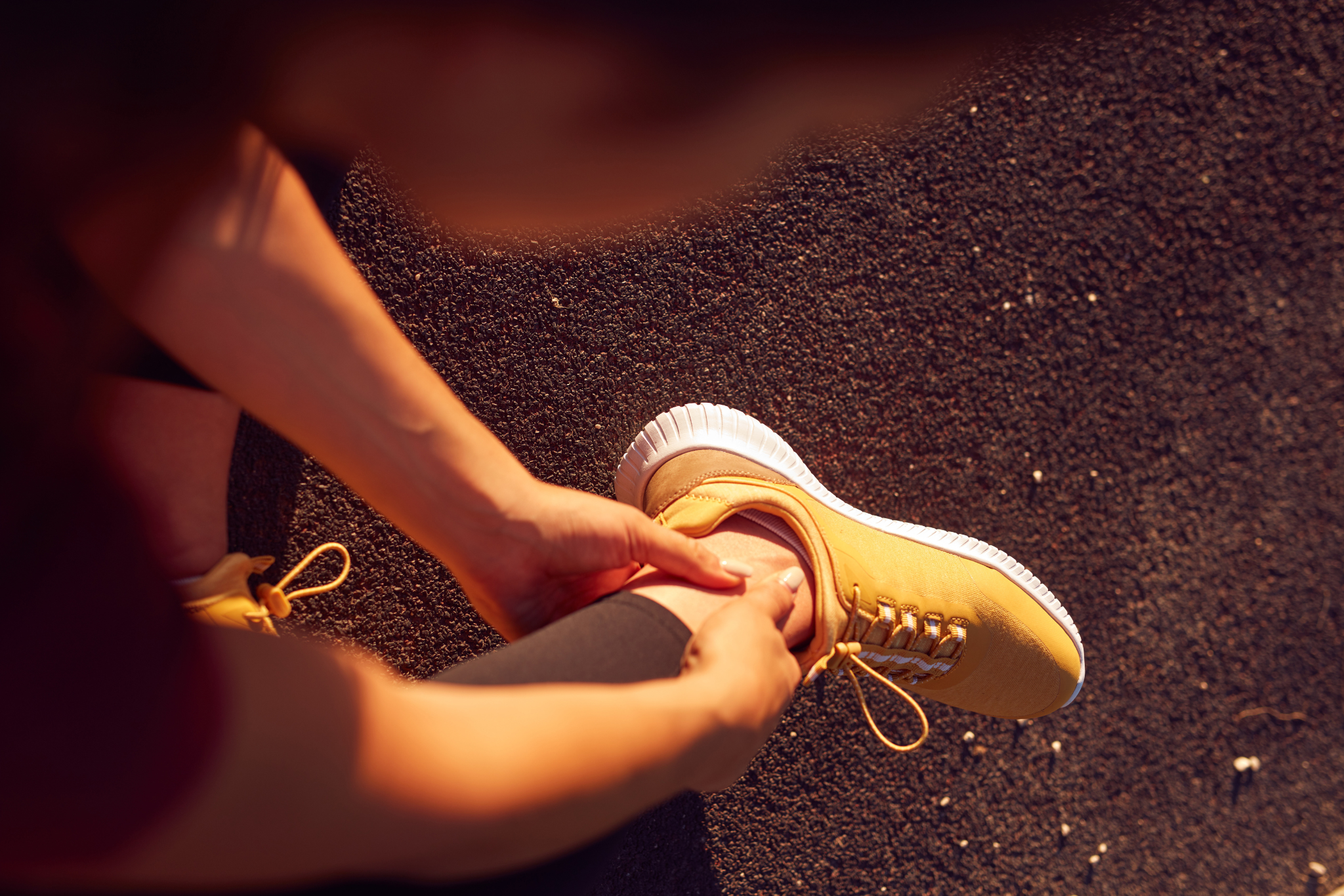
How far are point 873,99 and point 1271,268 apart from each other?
204 cm

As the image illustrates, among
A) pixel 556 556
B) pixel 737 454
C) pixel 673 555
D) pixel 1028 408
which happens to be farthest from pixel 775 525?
pixel 1028 408

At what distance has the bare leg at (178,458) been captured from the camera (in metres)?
0.86

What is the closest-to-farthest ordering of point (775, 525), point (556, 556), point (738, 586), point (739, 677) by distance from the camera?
point (739, 677), point (556, 556), point (738, 586), point (775, 525)

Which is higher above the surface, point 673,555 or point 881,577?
point 673,555

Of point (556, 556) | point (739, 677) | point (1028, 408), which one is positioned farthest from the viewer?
point (1028, 408)

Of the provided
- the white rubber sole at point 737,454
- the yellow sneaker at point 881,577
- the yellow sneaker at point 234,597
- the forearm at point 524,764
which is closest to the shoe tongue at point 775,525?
the yellow sneaker at point 881,577

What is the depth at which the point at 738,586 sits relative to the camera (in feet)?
3.29

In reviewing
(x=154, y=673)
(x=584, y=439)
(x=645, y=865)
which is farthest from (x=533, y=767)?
(x=645, y=865)

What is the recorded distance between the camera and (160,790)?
389 millimetres

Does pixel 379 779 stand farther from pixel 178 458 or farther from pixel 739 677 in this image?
pixel 178 458

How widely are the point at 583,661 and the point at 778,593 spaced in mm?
345

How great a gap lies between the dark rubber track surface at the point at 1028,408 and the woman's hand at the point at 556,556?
1.45ft

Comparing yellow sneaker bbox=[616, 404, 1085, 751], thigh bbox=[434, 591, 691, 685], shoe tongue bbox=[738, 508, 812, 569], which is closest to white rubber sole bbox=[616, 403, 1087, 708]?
yellow sneaker bbox=[616, 404, 1085, 751]

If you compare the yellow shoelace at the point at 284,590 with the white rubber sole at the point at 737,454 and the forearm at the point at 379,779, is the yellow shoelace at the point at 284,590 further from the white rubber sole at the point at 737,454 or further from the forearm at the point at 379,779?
the forearm at the point at 379,779
